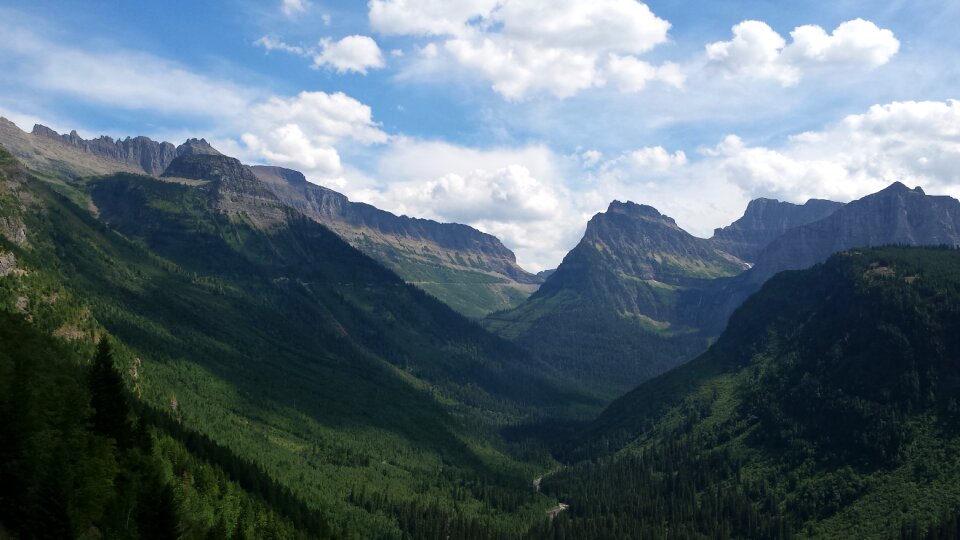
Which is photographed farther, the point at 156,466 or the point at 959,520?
the point at 959,520

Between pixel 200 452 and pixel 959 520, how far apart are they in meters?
207

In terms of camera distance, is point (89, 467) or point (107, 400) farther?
point (107, 400)

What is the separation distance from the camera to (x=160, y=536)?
83.8m

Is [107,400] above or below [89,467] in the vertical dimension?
above

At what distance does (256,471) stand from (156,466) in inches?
2898

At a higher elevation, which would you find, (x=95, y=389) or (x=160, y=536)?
(x=95, y=389)

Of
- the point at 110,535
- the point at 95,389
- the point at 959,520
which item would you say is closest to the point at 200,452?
the point at 95,389

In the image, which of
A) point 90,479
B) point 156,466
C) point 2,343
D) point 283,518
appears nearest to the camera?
point 90,479

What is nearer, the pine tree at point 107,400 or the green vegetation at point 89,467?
the green vegetation at point 89,467

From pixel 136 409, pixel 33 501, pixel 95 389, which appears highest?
pixel 95 389

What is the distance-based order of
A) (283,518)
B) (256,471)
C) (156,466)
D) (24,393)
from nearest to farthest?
1. (24,393)
2. (156,466)
3. (283,518)
4. (256,471)

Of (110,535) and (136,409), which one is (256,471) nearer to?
(136,409)

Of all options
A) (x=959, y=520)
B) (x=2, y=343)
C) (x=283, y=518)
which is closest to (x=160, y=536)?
(x=2, y=343)

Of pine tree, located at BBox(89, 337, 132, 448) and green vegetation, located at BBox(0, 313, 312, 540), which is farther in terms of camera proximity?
pine tree, located at BBox(89, 337, 132, 448)
